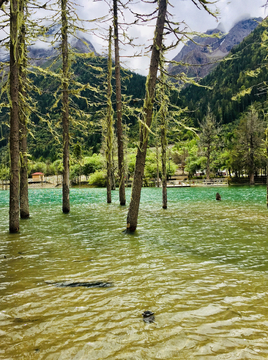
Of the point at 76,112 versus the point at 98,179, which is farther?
the point at 98,179

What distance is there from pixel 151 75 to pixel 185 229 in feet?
19.6

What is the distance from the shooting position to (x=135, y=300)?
3879mm

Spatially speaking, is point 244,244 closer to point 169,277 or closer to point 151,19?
point 169,277

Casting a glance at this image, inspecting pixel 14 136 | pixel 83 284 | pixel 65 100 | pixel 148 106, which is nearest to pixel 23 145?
pixel 14 136

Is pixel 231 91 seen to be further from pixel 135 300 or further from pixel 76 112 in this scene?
pixel 135 300

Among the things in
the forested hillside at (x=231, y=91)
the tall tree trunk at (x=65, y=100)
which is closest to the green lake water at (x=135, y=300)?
the tall tree trunk at (x=65, y=100)

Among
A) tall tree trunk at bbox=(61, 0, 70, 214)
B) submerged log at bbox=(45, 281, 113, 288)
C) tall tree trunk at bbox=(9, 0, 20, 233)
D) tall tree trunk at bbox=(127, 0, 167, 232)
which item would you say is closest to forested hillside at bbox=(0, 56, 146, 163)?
tall tree trunk at bbox=(61, 0, 70, 214)

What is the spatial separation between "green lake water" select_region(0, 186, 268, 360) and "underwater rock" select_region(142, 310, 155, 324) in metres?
0.08

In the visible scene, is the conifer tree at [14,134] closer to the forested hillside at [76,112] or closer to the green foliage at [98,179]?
the forested hillside at [76,112]

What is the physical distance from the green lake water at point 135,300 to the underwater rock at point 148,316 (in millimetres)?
78

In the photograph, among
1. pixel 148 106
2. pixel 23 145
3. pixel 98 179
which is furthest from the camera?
pixel 98 179

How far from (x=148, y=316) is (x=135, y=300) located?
0.49 metres

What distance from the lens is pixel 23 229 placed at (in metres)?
10.0

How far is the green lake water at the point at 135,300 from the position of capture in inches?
109
